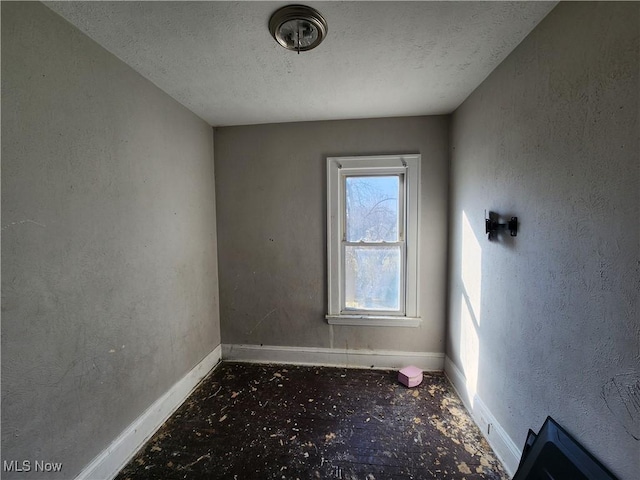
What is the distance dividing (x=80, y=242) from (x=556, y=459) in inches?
89.4

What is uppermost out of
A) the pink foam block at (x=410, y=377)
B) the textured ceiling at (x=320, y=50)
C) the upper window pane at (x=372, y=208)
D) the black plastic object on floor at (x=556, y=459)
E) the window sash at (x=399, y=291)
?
the textured ceiling at (x=320, y=50)

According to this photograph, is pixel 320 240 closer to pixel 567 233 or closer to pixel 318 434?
pixel 318 434

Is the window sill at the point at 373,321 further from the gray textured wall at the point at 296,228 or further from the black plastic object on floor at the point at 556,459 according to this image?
the black plastic object on floor at the point at 556,459

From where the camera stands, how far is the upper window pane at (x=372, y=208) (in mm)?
2408

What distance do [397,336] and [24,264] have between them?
2482 millimetres

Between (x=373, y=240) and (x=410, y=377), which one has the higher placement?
(x=373, y=240)

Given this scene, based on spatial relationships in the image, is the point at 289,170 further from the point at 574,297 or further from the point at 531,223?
the point at 574,297

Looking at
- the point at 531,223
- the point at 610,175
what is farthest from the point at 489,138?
the point at 610,175

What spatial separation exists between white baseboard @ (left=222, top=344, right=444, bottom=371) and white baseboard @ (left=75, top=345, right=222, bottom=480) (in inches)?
16.7

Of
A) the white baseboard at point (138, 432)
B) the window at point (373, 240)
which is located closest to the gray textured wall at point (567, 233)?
the window at point (373, 240)

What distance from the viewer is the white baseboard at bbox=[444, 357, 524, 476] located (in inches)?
54.7

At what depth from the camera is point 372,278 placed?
2486mm

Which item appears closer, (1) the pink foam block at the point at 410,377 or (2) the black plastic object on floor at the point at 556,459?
(2) the black plastic object on floor at the point at 556,459

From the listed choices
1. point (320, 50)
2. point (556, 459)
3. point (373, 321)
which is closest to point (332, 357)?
point (373, 321)
